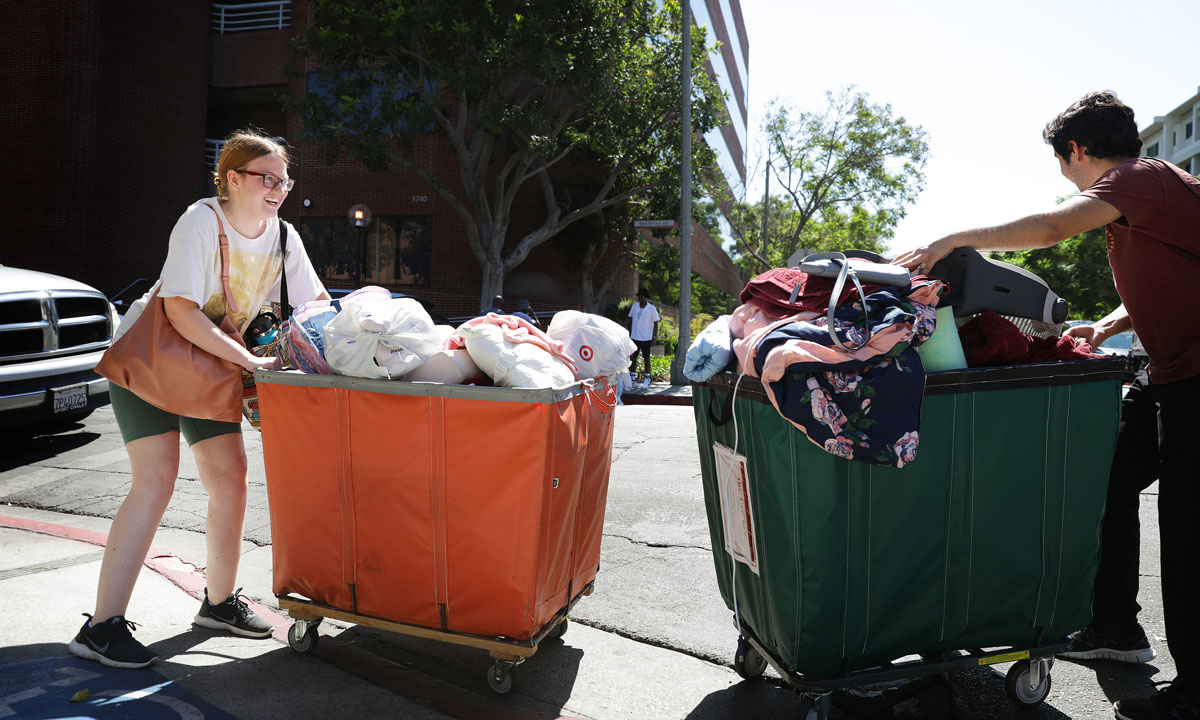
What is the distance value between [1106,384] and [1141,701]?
107 cm

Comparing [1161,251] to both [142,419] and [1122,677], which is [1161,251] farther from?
[142,419]

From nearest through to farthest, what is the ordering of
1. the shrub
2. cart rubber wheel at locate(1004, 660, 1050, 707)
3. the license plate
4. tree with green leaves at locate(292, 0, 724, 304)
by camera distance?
cart rubber wheel at locate(1004, 660, 1050, 707) → the license plate → tree with green leaves at locate(292, 0, 724, 304) → the shrub

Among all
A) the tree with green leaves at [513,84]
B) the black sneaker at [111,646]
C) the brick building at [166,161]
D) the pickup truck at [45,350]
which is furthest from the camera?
the brick building at [166,161]

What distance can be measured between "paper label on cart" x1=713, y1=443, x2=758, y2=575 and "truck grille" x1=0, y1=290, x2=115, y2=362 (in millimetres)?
5994

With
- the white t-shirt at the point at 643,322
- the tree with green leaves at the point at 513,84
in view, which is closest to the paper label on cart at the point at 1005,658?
the white t-shirt at the point at 643,322

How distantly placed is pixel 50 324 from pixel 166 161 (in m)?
21.3

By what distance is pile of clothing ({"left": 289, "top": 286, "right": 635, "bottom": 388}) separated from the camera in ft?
9.02

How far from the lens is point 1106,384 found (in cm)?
269

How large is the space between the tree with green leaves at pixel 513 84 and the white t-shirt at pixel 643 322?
4.42m

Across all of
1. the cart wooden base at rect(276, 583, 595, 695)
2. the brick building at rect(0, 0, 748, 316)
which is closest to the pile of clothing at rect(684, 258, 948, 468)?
the cart wooden base at rect(276, 583, 595, 695)

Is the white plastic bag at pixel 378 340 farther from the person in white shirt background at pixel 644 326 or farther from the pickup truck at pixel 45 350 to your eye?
the person in white shirt background at pixel 644 326

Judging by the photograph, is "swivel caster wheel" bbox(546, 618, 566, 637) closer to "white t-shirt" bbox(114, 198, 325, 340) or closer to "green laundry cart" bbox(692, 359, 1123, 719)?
"green laundry cart" bbox(692, 359, 1123, 719)

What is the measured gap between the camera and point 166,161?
82.8ft

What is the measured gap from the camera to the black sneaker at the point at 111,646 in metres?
2.94
